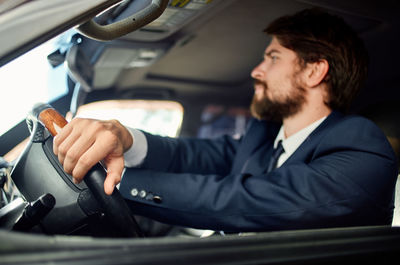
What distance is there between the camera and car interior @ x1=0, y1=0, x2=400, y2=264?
0.66m

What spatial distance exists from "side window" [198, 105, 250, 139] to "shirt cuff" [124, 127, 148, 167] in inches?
66.0

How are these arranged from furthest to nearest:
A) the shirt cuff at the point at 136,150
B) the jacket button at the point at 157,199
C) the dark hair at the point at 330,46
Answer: the dark hair at the point at 330,46 < the shirt cuff at the point at 136,150 < the jacket button at the point at 157,199

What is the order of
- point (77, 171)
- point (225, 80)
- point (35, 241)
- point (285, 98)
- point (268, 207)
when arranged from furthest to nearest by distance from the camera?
point (225, 80) → point (285, 98) → point (268, 207) → point (77, 171) → point (35, 241)

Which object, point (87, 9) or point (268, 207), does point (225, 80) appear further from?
point (87, 9)

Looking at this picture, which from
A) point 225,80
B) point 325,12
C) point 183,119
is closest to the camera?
point 325,12

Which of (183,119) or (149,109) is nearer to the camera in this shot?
(149,109)

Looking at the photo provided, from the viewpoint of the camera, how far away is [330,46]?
1.84m

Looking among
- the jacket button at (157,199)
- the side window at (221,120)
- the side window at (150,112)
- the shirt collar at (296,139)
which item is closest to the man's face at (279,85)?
the shirt collar at (296,139)

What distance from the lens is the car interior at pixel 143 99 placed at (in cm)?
66

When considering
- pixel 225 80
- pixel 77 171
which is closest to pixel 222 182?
pixel 77 171

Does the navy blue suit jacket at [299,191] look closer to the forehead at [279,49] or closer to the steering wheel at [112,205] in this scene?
the steering wheel at [112,205]

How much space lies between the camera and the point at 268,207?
115 centimetres

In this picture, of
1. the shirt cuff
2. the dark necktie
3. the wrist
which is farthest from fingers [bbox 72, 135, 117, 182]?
the dark necktie

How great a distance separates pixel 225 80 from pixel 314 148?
1.51 m
